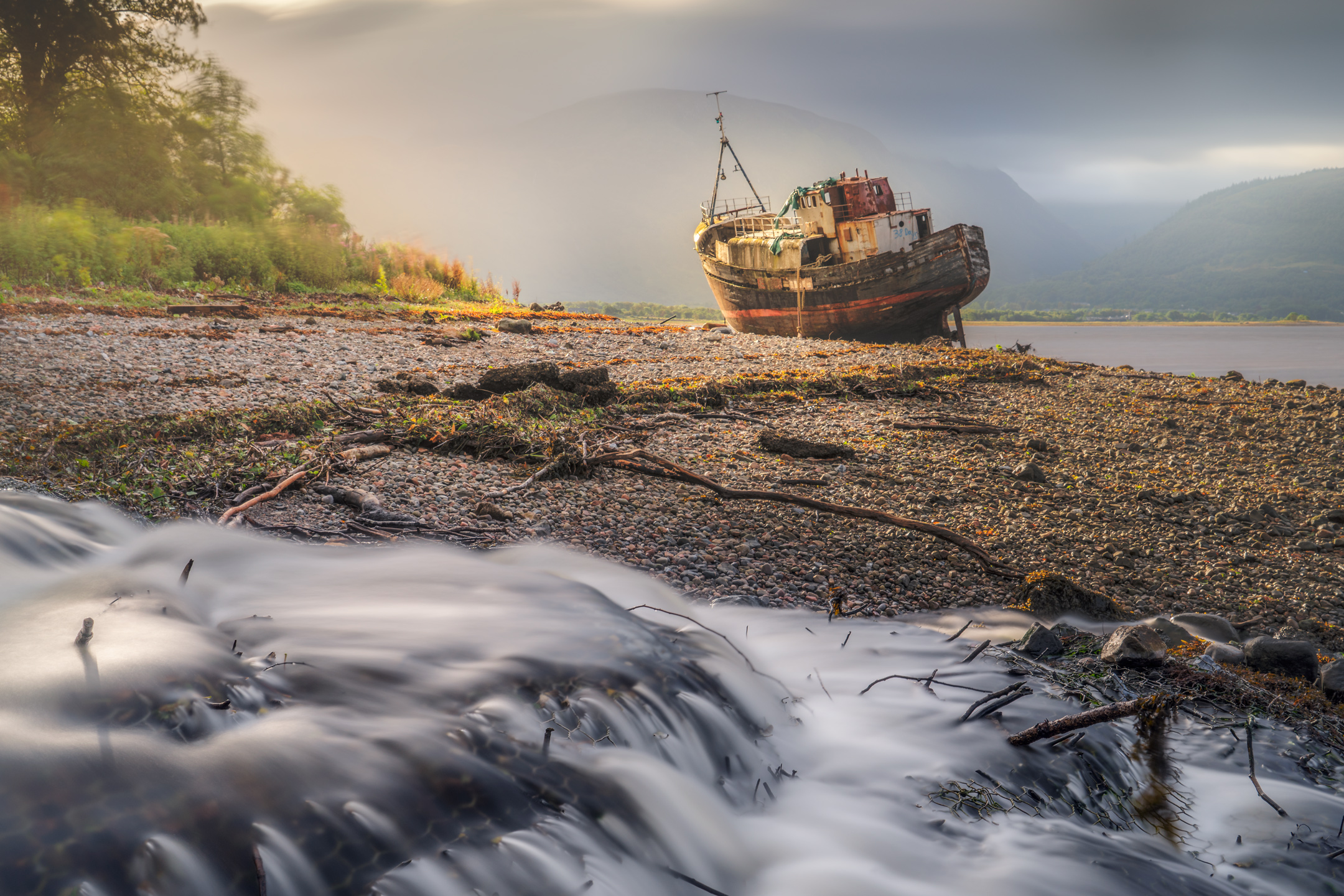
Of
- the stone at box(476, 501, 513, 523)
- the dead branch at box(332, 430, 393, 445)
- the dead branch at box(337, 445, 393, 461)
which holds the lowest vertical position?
the stone at box(476, 501, 513, 523)

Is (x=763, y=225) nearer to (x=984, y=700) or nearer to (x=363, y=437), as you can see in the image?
(x=363, y=437)

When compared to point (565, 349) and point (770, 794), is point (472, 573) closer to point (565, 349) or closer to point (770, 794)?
point (770, 794)

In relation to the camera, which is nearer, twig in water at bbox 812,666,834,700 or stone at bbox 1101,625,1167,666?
stone at bbox 1101,625,1167,666

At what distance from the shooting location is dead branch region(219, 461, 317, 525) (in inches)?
185

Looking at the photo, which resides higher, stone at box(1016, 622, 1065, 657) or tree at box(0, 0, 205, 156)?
tree at box(0, 0, 205, 156)

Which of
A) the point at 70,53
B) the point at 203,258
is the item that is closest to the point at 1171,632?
the point at 203,258

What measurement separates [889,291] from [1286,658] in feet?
69.4

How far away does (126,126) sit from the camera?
917 inches

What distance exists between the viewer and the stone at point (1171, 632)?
3.89m

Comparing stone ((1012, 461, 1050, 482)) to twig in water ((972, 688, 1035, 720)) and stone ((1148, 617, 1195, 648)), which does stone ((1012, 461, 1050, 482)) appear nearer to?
stone ((1148, 617, 1195, 648))

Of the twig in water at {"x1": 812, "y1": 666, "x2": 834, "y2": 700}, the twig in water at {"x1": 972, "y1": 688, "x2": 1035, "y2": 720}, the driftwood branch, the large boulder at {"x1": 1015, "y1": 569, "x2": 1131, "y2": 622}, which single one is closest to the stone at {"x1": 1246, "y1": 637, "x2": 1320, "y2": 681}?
the large boulder at {"x1": 1015, "y1": 569, "x2": 1131, "y2": 622}

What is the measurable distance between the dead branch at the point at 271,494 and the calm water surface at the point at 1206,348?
18408mm

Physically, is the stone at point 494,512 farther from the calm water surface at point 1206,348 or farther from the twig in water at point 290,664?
the calm water surface at point 1206,348

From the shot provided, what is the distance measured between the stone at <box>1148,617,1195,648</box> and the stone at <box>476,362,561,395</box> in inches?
253
